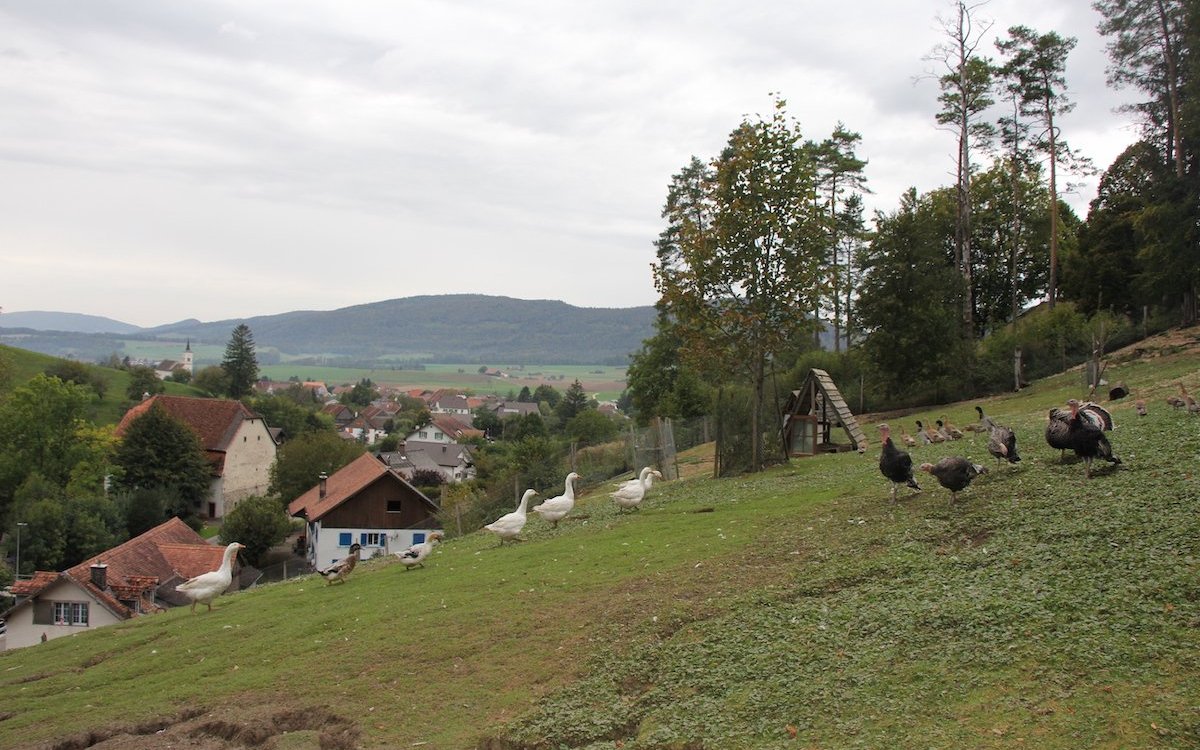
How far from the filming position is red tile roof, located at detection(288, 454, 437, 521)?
53281 millimetres

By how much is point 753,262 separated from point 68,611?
29.1 m

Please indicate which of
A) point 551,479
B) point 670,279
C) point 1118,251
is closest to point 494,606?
point 670,279

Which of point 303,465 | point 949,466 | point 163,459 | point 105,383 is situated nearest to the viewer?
point 949,466

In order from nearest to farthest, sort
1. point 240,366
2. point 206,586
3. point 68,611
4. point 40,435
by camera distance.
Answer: point 206,586 → point 68,611 → point 40,435 → point 240,366

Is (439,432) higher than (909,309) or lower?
lower

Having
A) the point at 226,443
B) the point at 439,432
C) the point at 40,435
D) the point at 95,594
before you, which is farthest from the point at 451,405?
the point at 95,594

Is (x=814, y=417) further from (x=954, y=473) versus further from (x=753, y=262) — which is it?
(x=954, y=473)

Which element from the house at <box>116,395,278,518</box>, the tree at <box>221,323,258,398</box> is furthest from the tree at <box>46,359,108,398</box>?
the house at <box>116,395,278,518</box>

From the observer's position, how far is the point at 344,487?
56250 mm

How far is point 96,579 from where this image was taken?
36.0m

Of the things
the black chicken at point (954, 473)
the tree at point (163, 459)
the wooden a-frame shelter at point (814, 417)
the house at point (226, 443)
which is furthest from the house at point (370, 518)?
the black chicken at point (954, 473)

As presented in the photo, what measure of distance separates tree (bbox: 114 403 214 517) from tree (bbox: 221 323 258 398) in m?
50.8

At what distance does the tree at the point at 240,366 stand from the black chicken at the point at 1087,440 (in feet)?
393

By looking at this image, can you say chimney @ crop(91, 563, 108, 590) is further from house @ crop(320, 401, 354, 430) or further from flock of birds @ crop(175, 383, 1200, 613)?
house @ crop(320, 401, 354, 430)
